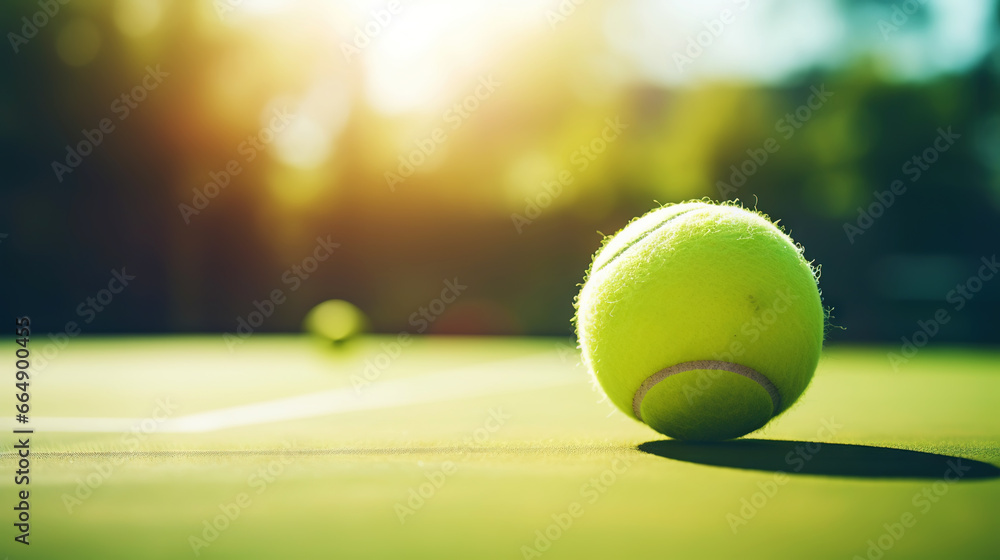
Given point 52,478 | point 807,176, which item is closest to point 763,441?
point 52,478

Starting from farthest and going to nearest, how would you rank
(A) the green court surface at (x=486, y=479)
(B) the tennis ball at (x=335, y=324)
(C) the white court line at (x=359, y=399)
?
(B) the tennis ball at (x=335, y=324) → (C) the white court line at (x=359, y=399) → (A) the green court surface at (x=486, y=479)

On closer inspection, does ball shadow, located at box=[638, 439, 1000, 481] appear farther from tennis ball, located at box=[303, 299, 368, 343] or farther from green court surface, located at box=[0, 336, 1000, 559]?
tennis ball, located at box=[303, 299, 368, 343]

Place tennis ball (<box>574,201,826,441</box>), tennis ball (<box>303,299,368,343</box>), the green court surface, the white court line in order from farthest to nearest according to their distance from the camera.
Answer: tennis ball (<box>303,299,368,343</box>) < the white court line < tennis ball (<box>574,201,826,441</box>) < the green court surface

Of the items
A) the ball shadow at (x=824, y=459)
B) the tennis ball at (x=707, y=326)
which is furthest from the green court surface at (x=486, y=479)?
the tennis ball at (x=707, y=326)

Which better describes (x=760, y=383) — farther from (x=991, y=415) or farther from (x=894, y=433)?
(x=991, y=415)

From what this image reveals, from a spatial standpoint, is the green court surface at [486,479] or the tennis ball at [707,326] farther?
the tennis ball at [707,326]

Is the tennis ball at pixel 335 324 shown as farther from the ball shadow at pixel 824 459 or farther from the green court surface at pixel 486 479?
the ball shadow at pixel 824 459

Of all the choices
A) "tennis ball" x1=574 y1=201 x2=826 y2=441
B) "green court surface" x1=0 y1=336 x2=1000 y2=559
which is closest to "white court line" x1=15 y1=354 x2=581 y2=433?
"green court surface" x1=0 y1=336 x2=1000 y2=559
